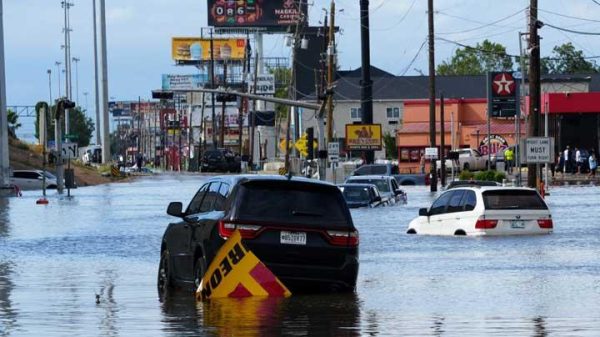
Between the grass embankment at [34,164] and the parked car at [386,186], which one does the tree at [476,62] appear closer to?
the grass embankment at [34,164]

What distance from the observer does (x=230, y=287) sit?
1856cm

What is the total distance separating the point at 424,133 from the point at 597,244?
78.3 metres

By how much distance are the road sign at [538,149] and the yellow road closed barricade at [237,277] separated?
30091 millimetres

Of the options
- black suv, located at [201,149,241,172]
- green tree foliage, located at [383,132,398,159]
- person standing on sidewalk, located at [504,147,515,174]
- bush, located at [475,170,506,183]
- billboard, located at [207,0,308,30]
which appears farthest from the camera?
billboard, located at [207,0,308,30]

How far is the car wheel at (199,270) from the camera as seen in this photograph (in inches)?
734

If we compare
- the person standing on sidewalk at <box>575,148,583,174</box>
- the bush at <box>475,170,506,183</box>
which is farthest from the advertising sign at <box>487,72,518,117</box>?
the person standing on sidewalk at <box>575,148,583,174</box>

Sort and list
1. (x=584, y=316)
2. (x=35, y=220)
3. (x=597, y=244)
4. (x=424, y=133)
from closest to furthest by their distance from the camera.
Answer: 1. (x=584, y=316)
2. (x=597, y=244)
3. (x=35, y=220)
4. (x=424, y=133)

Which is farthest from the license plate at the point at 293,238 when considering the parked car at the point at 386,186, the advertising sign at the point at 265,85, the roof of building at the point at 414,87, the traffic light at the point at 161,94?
the advertising sign at the point at 265,85

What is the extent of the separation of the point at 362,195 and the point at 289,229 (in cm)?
3205

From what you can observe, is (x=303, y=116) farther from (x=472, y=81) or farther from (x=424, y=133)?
(x=424, y=133)

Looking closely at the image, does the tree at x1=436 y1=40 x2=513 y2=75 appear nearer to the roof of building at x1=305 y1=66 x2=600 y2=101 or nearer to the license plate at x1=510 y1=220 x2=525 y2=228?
the roof of building at x1=305 y1=66 x2=600 y2=101

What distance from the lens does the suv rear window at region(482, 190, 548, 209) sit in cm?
3284

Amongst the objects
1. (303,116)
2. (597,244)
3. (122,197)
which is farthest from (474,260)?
(303,116)

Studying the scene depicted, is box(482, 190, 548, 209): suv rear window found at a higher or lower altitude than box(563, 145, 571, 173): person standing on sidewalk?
higher
